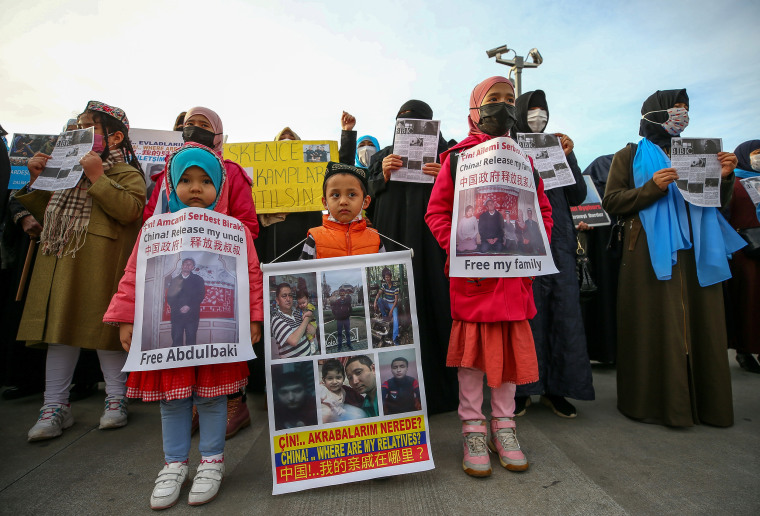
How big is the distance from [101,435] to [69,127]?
2283mm

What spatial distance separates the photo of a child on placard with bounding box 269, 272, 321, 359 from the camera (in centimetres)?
191

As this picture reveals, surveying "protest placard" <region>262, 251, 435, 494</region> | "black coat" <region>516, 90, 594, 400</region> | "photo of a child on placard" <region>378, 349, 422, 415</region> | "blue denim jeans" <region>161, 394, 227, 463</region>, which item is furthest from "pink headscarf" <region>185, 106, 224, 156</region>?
"black coat" <region>516, 90, 594, 400</region>

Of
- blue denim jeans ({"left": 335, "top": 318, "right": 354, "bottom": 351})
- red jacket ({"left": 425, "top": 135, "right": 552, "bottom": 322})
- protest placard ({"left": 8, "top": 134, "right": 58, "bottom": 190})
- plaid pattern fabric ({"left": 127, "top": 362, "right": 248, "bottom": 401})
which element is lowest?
plaid pattern fabric ({"left": 127, "top": 362, "right": 248, "bottom": 401})

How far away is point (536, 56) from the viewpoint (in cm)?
1040

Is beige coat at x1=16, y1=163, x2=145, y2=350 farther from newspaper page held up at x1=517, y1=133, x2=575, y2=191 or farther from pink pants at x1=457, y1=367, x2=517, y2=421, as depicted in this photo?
newspaper page held up at x1=517, y1=133, x2=575, y2=191

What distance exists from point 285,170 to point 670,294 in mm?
3184

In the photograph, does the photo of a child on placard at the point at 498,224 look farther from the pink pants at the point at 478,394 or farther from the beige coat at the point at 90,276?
the beige coat at the point at 90,276

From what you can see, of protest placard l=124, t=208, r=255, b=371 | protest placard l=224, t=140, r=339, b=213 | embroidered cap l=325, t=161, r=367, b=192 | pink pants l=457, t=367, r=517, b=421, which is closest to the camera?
protest placard l=124, t=208, r=255, b=371

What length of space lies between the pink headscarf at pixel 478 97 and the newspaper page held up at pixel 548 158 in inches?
28.8

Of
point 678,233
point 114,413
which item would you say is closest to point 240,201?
point 114,413

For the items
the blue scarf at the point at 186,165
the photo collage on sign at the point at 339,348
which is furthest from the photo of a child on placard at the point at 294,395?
the blue scarf at the point at 186,165

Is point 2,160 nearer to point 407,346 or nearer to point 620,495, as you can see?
point 407,346

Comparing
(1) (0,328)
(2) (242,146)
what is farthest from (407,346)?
(1) (0,328)

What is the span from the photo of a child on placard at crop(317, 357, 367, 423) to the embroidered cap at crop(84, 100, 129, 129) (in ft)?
7.77
